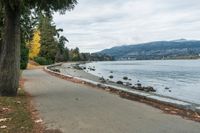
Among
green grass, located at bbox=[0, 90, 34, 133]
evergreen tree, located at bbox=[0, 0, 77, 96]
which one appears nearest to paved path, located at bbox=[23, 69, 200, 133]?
green grass, located at bbox=[0, 90, 34, 133]

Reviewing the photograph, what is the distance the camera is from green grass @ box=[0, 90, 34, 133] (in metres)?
9.67

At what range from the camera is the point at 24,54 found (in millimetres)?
55969

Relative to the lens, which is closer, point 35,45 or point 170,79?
point 170,79

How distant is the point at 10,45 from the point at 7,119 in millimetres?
5839

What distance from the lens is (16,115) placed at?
11.7m

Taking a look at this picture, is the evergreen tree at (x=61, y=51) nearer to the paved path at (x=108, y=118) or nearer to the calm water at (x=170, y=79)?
the calm water at (x=170, y=79)

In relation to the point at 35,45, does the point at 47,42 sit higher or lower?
higher

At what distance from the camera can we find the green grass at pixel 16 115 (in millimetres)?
9672

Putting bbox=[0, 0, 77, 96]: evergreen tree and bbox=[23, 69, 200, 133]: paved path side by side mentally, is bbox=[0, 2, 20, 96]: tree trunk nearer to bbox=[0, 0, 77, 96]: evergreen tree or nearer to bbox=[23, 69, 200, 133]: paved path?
bbox=[0, 0, 77, 96]: evergreen tree

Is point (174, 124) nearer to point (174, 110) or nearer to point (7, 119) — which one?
point (174, 110)

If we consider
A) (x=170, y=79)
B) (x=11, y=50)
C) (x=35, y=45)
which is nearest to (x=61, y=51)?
(x=35, y=45)

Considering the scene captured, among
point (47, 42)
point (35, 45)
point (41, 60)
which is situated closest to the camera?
point (35, 45)

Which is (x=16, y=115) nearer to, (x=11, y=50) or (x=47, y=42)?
(x=11, y=50)

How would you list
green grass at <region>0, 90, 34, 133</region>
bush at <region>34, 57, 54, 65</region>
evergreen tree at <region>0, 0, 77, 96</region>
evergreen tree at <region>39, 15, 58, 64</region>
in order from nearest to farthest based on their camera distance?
green grass at <region>0, 90, 34, 133</region>, evergreen tree at <region>0, 0, 77, 96</region>, bush at <region>34, 57, 54, 65</region>, evergreen tree at <region>39, 15, 58, 64</region>
